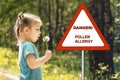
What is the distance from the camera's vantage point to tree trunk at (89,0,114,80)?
36.8 ft

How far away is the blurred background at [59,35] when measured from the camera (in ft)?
37.6

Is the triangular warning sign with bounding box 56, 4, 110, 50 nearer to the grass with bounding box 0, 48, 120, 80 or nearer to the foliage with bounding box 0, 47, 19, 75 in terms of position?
the grass with bounding box 0, 48, 120, 80

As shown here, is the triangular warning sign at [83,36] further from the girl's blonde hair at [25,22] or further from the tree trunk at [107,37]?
the tree trunk at [107,37]

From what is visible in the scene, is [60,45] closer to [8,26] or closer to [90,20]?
[90,20]

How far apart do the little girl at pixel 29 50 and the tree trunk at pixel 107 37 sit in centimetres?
579

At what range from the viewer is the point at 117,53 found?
46.5ft

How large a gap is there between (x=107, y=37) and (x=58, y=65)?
2.72 meters

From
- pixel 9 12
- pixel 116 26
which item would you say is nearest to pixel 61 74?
pixel 116 26

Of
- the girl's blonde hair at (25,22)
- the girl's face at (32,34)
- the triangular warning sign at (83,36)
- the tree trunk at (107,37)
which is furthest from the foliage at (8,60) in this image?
the girl's face at (32,34)

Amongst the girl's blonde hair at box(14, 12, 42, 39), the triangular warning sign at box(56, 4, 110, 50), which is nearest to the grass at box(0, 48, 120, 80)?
the triangular warning sign at box(56, 4, 110, 50)

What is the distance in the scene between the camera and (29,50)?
208 inches

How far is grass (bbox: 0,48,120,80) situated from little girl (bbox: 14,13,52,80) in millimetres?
6128

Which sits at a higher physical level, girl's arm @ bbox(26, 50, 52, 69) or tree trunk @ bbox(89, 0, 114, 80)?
girl's arm @ bbox(26, 50, 52, 69)

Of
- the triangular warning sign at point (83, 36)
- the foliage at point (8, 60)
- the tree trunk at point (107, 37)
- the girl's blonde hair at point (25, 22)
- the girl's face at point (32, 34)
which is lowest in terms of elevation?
the foliage at point (8, 60)
